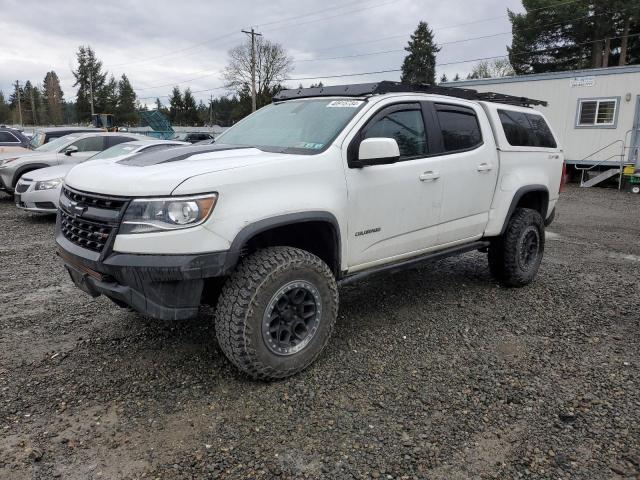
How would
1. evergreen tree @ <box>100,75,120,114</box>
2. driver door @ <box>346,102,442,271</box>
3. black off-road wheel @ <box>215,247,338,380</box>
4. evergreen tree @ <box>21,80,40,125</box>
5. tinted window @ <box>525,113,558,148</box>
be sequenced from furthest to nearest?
1. evergreen tree @ <box>21,80,40,125</box>
2. evergreen tree @ <box>100,75,120,114</box>
3. tinted window @ <box>525,113,558,148</box>
4. driver door @ <box>346,102,442,271</box>
5. black off-road wheel @ <box>215,247,338,380</box>

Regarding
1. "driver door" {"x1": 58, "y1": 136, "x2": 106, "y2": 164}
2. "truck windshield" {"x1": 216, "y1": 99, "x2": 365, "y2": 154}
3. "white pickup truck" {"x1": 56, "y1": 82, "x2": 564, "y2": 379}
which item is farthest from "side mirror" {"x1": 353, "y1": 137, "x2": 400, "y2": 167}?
"driver door" {"x1": 58, "y1": 136, "x2": 106, "y2": 164}

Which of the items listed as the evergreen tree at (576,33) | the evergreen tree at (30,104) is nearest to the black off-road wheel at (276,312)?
the evergreen tree at (576,33)

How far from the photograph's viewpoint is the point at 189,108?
81.3m

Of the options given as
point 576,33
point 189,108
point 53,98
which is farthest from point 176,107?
point 576,33

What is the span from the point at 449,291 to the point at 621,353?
1.72 metres

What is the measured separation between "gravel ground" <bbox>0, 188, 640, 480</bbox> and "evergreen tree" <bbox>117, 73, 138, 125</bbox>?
268ft

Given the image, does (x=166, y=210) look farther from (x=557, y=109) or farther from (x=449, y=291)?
(x=557, y=109)

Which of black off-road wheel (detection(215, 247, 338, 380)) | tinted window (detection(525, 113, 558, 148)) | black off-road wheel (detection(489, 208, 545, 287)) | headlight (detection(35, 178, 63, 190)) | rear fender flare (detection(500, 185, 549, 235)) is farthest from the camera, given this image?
headlight (detection(35, 178, 63, 190))

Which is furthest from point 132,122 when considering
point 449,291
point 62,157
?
point 449,291

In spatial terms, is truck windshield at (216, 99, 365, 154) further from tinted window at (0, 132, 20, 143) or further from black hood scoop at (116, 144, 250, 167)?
tinted window at (0, 132, 20, 143)

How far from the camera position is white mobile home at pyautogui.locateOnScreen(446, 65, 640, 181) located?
1491cm

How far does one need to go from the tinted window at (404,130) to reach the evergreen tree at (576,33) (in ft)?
106

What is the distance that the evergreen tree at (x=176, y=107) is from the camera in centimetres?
8038

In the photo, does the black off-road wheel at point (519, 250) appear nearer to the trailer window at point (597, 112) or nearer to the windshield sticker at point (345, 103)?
the windshield sticker at point (345, 103)
